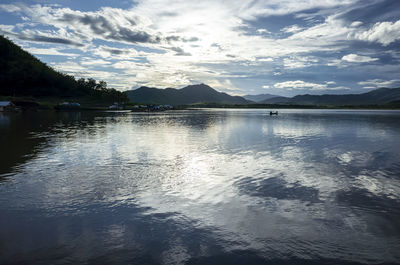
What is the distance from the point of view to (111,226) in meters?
9.77

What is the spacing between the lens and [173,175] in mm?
16891

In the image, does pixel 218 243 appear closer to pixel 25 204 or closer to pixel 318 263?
pixel 318 263

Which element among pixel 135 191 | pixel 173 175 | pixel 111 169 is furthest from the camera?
pixel 111 169

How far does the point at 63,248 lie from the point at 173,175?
29.6ft

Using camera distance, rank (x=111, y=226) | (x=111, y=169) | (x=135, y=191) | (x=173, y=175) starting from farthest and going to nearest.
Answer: (x=111, y=169), (x=173, y=175), (x=135, y=191), (x=111, y=226)

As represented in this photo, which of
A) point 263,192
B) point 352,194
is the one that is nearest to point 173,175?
point 263,192

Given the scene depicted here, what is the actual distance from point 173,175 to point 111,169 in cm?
452

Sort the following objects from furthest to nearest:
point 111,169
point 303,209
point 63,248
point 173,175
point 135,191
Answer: point 111,169
point 173,175
point 135,191
point 303,209
point 63,248

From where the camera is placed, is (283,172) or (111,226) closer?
(111,226)

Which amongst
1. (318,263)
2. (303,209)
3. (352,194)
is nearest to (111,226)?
(318,263)

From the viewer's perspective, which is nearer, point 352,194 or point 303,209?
point 303,209

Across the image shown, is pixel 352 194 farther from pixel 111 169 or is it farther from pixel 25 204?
pixel 25 204

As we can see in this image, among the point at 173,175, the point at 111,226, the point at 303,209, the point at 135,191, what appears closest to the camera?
the point at 111,226

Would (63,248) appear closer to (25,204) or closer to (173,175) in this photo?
(25,204)
